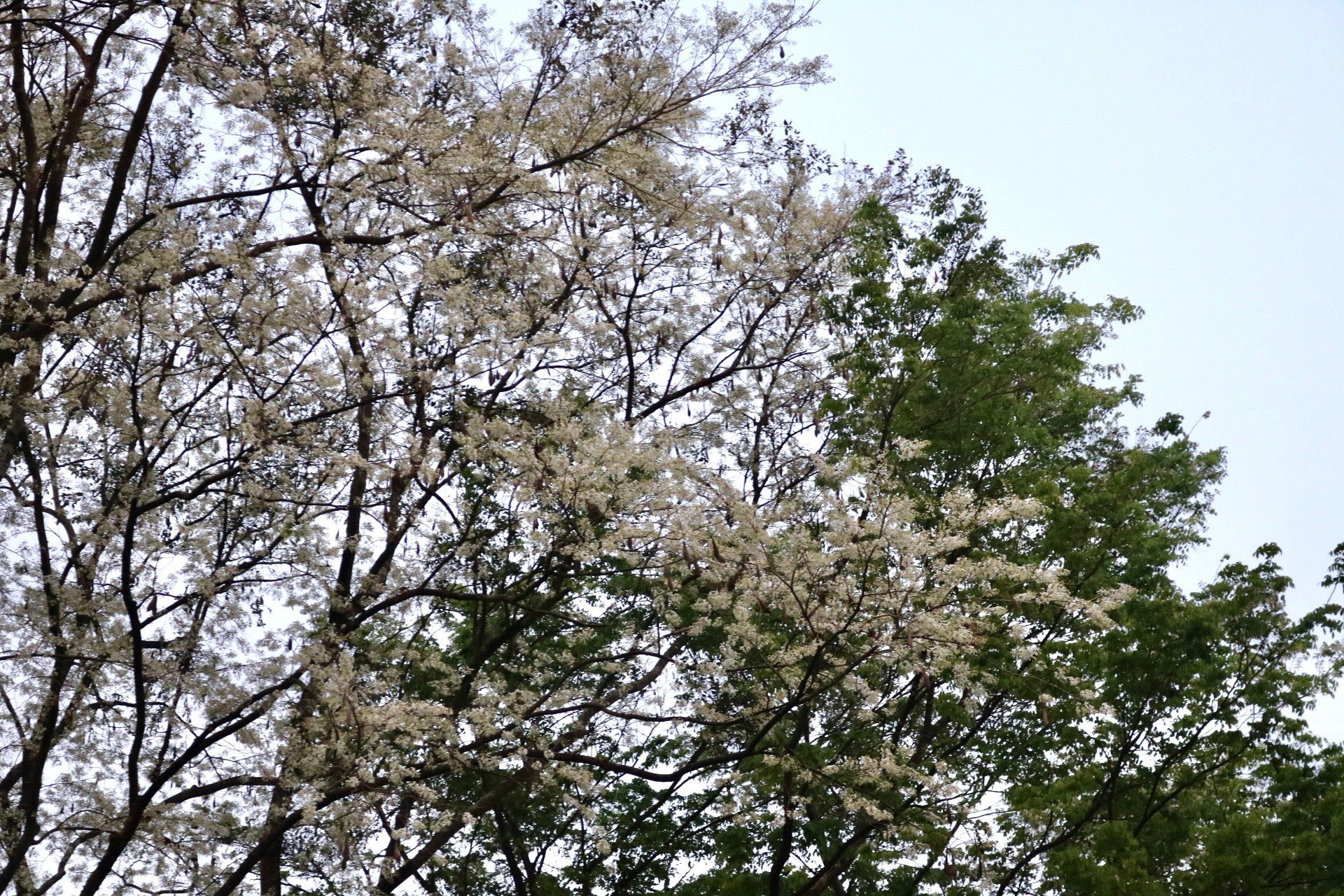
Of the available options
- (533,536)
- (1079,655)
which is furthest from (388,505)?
(1079,655)

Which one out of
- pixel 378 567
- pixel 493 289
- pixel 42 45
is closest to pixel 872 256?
pixel 493 289

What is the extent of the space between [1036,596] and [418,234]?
519 centimetres

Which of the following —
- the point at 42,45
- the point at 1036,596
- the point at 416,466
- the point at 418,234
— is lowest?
the point at 1036,596

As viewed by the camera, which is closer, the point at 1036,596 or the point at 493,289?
the point at 1036,596

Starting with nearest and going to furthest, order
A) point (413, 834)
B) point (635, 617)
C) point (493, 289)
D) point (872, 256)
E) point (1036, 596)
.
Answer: point (1036, 596), point (413, 834), point (493, 289), point (635, 617), point (872, 256)

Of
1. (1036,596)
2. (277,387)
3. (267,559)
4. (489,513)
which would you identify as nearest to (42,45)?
(277,387)

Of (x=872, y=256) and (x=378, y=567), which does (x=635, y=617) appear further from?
(x=872, y=256)

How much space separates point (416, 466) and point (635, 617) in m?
2.61

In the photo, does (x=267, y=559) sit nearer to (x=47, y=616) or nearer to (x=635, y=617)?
(x=47, y=616)

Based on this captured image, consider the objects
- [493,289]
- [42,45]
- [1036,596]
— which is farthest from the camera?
[493,289]

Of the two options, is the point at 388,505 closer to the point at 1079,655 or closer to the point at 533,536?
the point at 533,536

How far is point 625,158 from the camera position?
1122 cm

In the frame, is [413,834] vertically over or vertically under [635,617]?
under

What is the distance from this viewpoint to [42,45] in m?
10.1
